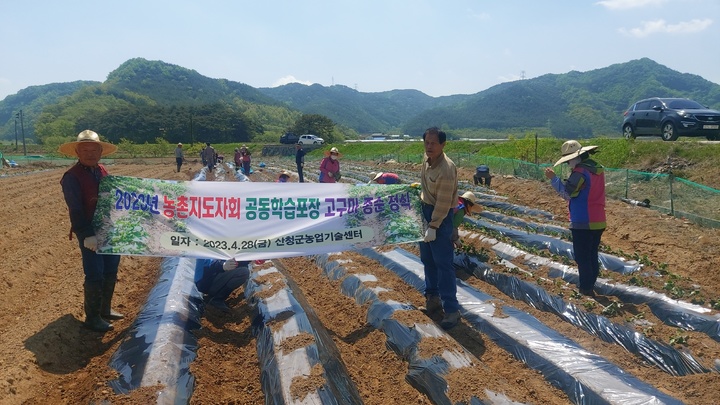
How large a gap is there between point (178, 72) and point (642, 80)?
149454 millimetres

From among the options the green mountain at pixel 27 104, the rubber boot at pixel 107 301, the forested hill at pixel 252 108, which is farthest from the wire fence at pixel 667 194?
the green mountain at pixel 27 104

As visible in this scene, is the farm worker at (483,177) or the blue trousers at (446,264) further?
the farm worker at (483,177)

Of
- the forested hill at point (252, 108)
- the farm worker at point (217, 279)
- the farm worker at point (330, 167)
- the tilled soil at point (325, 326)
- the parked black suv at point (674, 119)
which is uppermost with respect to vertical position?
the forested hill at point (252, 108)

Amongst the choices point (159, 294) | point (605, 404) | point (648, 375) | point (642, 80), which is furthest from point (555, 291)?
point (642, 80)

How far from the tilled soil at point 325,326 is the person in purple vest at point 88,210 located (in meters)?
0.29

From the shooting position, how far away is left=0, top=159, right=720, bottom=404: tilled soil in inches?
126

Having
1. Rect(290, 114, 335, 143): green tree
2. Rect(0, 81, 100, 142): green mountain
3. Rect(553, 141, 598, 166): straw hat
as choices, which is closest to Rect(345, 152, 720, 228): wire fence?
Rect(553, 141, 598, 166): straw hat

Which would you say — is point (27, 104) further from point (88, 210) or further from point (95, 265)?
point (95, 265)

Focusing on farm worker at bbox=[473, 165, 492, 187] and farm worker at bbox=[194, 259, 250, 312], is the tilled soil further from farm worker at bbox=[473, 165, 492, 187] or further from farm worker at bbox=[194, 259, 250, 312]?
farm worker at bbox=[473, 165, 492, 187]

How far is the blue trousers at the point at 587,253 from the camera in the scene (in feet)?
16.3

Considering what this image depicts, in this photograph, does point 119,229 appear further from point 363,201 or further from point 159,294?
point 363,201

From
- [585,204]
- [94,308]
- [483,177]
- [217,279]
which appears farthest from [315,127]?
[94,308]

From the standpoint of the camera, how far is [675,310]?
14.6 ft

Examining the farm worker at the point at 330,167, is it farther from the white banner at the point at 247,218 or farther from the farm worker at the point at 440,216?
the farm worker at the point at 440,216
